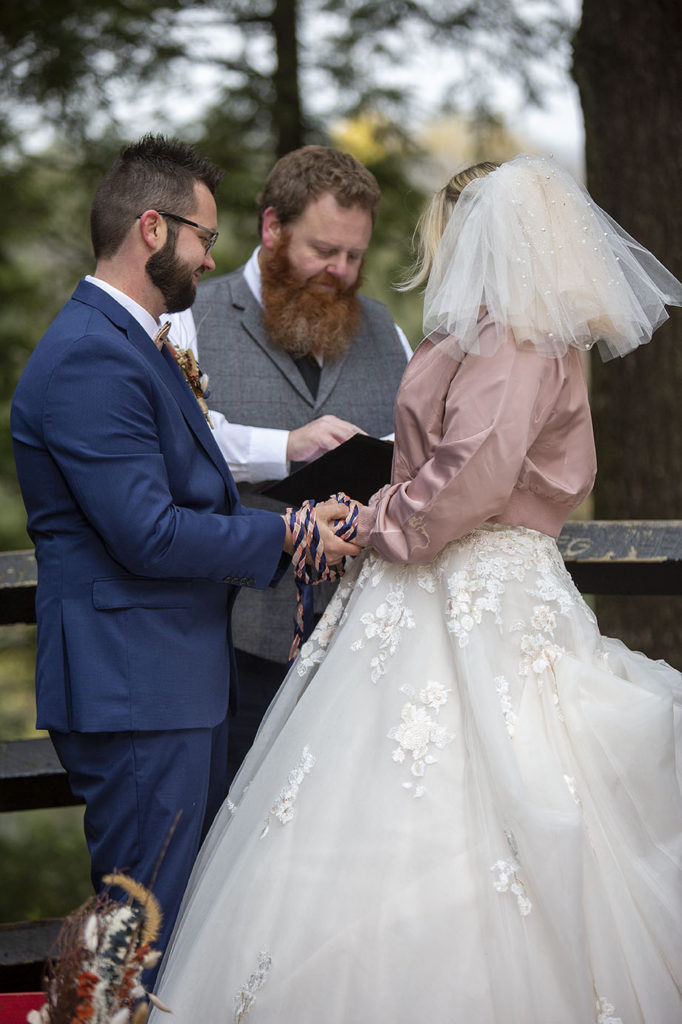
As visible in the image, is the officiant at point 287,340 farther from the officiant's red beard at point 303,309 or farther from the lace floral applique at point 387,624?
the lace floral applique at point 387,624

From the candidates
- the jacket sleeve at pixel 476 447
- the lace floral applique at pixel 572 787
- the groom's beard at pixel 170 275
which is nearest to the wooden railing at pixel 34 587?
the jacket sleeve at pixel 476 447

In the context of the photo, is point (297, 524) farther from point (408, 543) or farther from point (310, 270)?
point (310, 270)

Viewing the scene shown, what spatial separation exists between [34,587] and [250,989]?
1.78 m

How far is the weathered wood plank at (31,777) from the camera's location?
13.0 ft

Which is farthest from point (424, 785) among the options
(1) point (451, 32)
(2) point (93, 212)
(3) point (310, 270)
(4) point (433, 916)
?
(1) point (451, 32)

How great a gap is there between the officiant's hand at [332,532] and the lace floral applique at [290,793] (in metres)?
0.53

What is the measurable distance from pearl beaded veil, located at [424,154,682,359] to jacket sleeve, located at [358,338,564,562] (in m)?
0.05

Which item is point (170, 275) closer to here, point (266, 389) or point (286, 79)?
point (266, 389)

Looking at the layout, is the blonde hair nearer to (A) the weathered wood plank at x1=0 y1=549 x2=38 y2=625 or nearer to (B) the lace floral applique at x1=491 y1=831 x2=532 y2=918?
(B) the lace floral applique at x1=491 y1=831 x2=532 y2=918

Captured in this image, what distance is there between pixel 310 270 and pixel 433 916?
2.19 meters

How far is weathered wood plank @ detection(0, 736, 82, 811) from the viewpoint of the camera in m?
3.97

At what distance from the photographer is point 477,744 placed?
93.7 inches

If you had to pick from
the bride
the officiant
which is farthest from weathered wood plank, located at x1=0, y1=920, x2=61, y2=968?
the bride

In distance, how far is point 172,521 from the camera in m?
2.50
